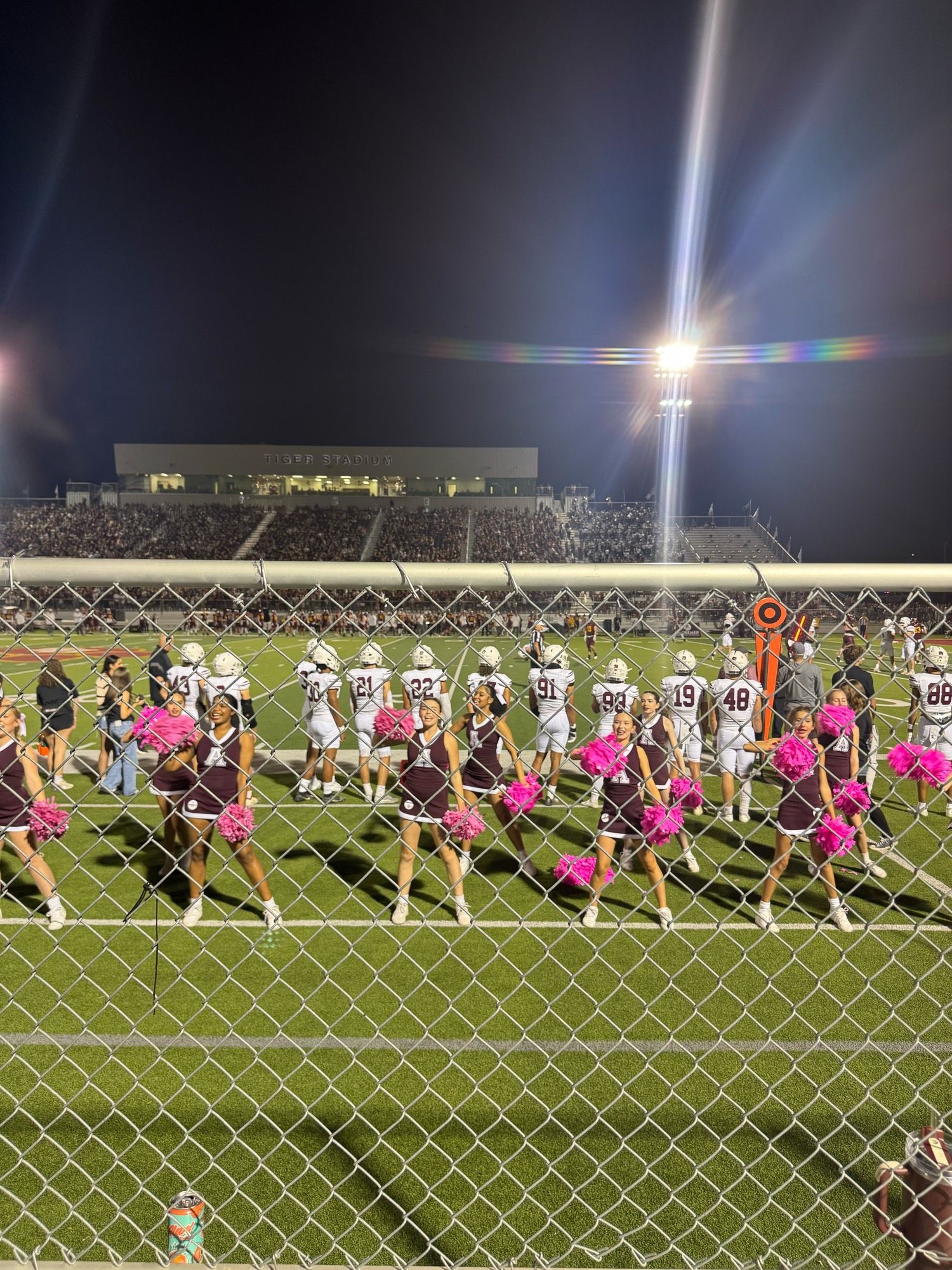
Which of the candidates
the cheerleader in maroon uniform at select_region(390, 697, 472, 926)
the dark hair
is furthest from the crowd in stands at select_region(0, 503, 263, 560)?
the cheerleader in maroon uniform at select_region(390, 697, 472, 926)

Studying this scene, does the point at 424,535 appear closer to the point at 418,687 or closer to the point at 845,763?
the point at 845,763

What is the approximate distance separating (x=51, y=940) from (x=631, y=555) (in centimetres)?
4304

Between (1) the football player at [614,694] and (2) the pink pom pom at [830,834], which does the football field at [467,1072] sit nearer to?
(2) the pink pom pom at [830,834]

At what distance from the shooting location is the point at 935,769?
4.02 metres

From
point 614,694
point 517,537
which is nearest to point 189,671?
point 614,694

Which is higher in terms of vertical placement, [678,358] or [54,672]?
[678,358]

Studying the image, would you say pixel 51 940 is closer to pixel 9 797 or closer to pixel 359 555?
pixel 9 797

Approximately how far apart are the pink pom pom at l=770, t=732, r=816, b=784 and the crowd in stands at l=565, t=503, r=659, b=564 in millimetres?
39474

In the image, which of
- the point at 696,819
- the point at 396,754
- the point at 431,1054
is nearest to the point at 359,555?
the point at 396,754

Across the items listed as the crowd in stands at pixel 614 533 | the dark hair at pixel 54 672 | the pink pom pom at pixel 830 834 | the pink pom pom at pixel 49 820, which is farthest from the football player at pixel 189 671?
the crowd in stands at pixel 614 533

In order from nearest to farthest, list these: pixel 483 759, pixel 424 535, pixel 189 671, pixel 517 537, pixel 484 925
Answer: pixel 189 671 → pixel 484 925 → pixel 483 759 → pixel 517 537 → pixel 424 535

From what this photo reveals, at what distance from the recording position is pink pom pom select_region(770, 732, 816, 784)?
4.91 m

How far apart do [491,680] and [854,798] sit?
7.89ft

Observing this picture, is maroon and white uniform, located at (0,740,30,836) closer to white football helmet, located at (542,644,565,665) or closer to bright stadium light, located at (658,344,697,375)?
white football helmet, located at (542,644,565,665)
